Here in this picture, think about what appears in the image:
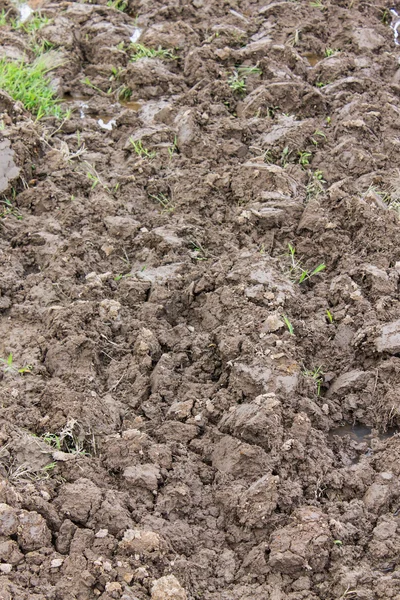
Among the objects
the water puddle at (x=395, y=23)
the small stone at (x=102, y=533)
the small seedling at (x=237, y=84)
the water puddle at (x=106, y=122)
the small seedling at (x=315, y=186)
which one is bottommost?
the small stone at (x=102, y=533)

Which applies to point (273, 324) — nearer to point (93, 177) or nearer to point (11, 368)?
point (11, 368)

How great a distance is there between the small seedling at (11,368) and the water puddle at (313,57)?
301cm

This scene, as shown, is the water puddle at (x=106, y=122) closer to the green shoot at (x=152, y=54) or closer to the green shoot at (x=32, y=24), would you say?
the green shoot at (x=152, y=54)

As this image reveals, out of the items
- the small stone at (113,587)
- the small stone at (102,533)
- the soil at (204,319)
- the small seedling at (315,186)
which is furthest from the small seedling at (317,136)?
the small stone at (113,587)

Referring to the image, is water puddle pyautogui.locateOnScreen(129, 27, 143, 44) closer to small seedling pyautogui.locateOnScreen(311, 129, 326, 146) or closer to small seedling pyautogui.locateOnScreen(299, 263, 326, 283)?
small seedling pyautogui.locateOnScreen(311, 129, 326, 146)

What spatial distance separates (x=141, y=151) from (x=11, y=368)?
1.62 meters

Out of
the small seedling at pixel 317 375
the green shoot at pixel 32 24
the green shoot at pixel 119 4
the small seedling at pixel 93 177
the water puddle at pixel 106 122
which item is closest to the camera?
the small seedling at pixel 317 375

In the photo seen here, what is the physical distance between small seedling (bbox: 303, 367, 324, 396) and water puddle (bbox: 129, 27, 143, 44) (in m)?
3.02

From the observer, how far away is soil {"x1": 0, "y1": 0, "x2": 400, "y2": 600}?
7.61 ft

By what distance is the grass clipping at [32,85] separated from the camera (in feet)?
14.2

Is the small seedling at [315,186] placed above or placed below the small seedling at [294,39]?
below

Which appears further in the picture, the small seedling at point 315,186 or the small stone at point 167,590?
the small seedling at point 315,186

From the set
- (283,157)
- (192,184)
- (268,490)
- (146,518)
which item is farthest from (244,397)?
(283,157)

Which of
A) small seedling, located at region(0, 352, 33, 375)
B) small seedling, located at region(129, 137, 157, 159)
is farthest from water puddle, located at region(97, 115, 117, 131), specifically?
small seedling, located at region(0, 352, 33, 375)
